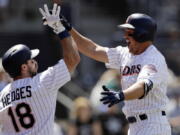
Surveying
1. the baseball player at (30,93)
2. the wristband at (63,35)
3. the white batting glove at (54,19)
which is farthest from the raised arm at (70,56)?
the white batting glove at (54,19)

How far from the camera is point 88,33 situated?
14711mm

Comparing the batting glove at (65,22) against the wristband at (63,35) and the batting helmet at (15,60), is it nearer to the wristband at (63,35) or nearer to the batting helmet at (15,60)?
the wristband at (63,35)

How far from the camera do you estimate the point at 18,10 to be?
1441 centimetres

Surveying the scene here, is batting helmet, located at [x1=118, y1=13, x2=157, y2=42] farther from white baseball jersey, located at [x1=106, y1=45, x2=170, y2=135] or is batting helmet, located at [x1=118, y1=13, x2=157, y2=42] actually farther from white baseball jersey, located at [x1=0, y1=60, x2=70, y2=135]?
white baseball jersey, located at [x1=0, y1=60, x2=70, y2=135]

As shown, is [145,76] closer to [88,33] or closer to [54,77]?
[54,77]

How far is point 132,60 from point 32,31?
7554 mm

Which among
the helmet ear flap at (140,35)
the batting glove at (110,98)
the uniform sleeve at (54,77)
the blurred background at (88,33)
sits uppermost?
the helmet ear flap at (140,35)

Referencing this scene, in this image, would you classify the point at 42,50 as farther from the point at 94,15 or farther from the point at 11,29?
the point at 94,15

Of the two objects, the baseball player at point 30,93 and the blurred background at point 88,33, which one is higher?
the baseball player at point 30,93

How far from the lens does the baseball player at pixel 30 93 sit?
6.30m

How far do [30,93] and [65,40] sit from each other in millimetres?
583

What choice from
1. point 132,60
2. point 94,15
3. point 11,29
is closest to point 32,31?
point 11,29

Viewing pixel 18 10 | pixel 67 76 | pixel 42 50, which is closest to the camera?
pixel 67 76

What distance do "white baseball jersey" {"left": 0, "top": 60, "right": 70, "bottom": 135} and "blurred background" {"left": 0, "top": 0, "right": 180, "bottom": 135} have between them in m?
5.06
